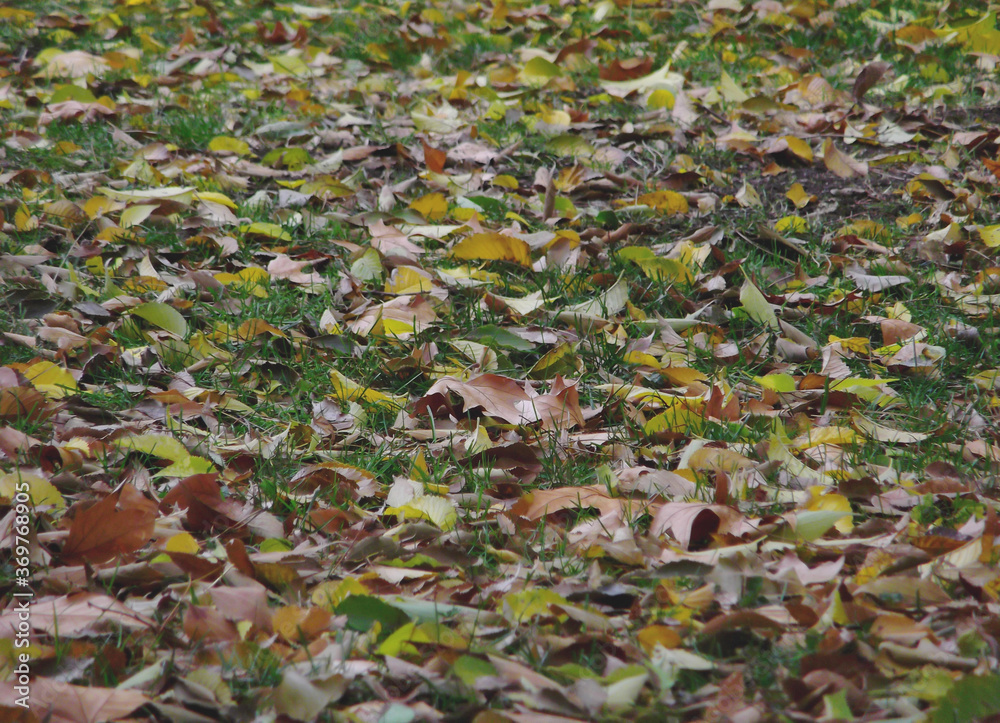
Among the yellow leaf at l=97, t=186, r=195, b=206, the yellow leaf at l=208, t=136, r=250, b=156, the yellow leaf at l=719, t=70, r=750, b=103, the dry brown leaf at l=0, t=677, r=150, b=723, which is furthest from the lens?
the yellow leaf at l=719, t=70, r=750, b=103

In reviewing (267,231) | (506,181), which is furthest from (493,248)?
(267,231)

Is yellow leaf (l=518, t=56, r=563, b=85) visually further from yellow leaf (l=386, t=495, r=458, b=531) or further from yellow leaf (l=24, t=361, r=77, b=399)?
yellow leaf (l=386, t=495, r=458, b=531)

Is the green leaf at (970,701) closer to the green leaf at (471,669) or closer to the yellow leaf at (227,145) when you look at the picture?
the green leaf at (471,669)

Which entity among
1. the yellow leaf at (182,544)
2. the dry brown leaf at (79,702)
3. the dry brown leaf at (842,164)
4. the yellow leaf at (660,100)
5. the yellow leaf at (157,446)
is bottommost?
the yellow leaf at (157,446)

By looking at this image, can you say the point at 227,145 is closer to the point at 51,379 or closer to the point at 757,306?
the point at 51,379

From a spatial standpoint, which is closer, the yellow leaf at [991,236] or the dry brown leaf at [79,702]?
the dry brown leaf at [79,702]

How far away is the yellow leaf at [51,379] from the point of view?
2.29m

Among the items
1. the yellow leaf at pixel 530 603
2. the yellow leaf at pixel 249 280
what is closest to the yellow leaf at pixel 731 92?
the yellow leaf at pixel 249 280

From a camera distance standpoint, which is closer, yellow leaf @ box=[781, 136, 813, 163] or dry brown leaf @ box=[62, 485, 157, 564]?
dry brown leaf @ box=[62, 485, 157, 564]

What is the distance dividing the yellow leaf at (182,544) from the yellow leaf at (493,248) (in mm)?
1430

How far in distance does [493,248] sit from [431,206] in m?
0.52

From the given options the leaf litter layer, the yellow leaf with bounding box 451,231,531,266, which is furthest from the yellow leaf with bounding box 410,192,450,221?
the yellow leaf with bounding box 451,231,531,266

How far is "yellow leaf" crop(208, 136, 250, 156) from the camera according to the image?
389 centimetres

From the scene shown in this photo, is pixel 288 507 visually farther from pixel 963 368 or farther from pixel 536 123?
pixel 536 123
